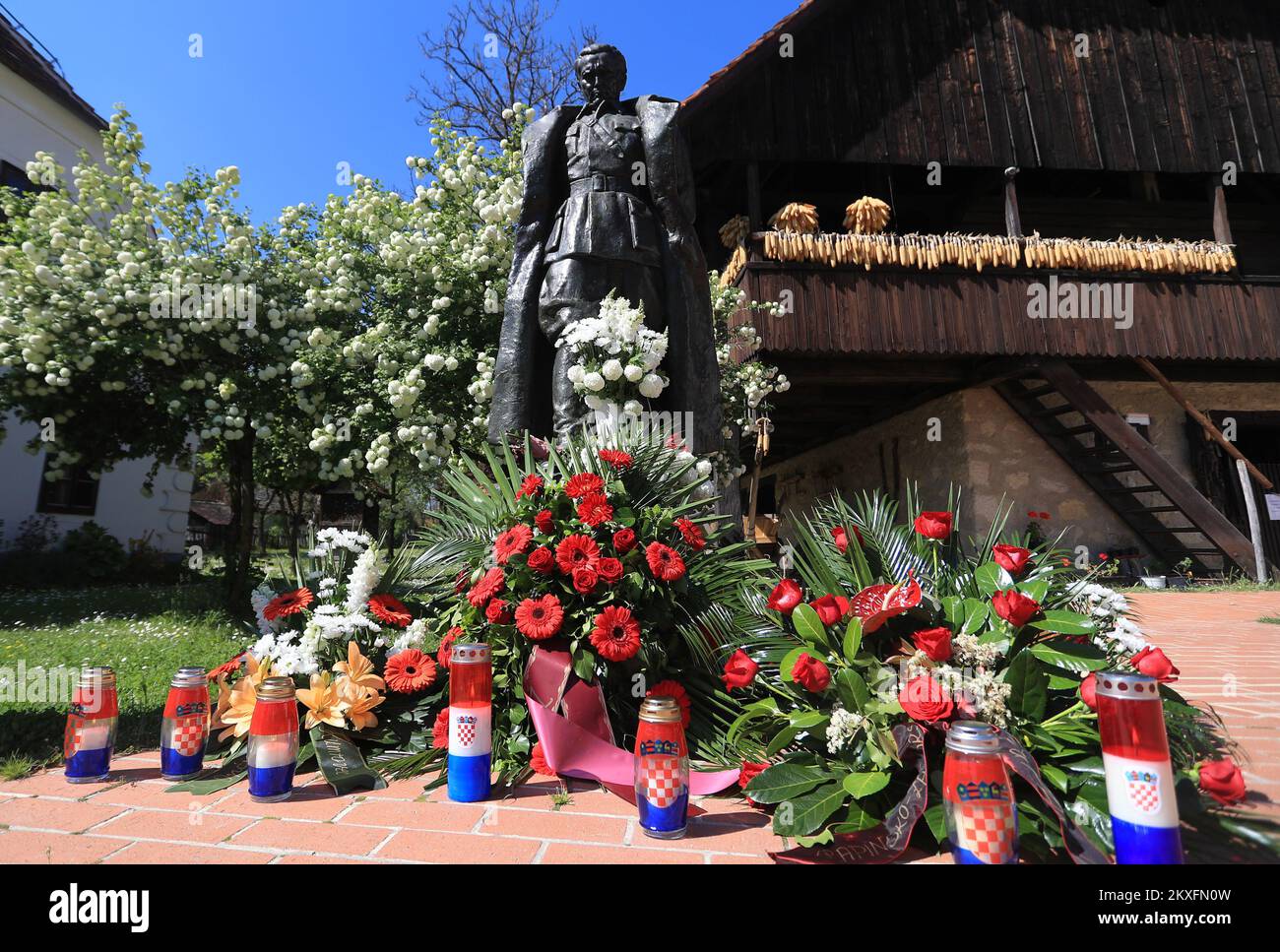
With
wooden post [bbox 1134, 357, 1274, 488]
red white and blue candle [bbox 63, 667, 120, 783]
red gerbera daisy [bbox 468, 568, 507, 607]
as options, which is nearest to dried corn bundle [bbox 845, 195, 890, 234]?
wooden post [bbox 1134, 357, 1274, 488]

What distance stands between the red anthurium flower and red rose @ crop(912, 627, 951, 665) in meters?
0.11

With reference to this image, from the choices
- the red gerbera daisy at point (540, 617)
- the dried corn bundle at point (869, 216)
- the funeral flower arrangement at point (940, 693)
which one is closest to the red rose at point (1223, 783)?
the funeral flower arrangement at point (940, 693)

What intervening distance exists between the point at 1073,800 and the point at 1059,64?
11.8 meters

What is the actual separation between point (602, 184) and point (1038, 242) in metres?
7.56

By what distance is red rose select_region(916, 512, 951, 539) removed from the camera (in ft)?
7.28

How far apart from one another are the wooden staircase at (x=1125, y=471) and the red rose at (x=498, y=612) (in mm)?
8811

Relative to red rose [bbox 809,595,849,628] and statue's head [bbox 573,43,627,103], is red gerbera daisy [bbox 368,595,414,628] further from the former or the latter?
statue's head [bbox 573,43,627,103]

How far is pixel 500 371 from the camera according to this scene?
3.56 metres

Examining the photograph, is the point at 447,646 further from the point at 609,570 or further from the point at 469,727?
the point at 609,570

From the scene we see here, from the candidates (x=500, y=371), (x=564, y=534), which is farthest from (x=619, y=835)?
(x=500, y=371)

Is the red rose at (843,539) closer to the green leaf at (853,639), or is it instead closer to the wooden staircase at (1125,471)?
the green leaf at (853,639)

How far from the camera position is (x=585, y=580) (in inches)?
84.4

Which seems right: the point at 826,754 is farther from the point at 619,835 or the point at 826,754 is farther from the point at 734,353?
the point at 734,353

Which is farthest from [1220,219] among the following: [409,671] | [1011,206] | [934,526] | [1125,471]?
[409,671]
